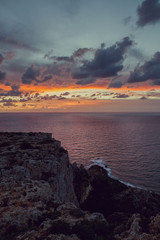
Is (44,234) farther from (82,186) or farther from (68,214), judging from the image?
(82,186)

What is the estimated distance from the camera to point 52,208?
1509 cm

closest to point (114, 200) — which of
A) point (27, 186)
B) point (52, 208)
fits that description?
point (27, 186)

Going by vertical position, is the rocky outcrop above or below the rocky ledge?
below

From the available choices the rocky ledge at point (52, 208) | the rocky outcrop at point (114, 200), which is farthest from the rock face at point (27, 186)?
the rocky outcrop at point (114, 200)

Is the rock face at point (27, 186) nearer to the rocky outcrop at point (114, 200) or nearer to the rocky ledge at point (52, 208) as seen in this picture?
the rocky ledge at point (52, 208)

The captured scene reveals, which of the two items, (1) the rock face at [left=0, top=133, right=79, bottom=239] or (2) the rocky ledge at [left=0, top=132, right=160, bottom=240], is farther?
(1) the rock face at [left=0, top=133, right=79, bottom=239]

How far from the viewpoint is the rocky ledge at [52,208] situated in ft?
37.6

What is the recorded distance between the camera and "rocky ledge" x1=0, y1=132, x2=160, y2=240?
37.6 feet

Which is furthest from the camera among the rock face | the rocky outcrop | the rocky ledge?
the rocky outcrop

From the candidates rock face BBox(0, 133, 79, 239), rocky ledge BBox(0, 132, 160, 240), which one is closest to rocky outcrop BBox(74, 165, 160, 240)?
rocky ledge BBox(0, 132, 160, 240)

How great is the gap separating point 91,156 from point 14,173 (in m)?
53.8

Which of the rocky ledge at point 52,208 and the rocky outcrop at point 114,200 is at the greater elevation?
the rocky ledge at point 52,208

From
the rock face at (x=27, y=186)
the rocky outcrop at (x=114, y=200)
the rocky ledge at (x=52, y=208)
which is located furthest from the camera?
the rocky outcrop at (x=114, y=200)

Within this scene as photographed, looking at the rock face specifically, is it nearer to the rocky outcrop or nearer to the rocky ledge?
the rocky ledge
